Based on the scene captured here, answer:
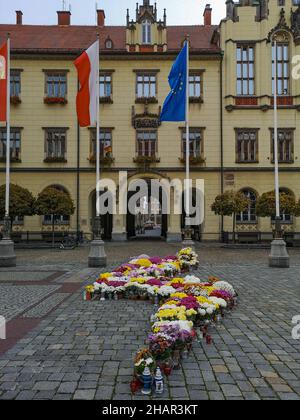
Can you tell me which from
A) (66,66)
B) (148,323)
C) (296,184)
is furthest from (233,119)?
(148,323)

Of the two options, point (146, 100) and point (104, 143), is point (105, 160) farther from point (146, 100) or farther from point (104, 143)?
point (146, 100)

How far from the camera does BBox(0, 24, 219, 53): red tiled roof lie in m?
31.0

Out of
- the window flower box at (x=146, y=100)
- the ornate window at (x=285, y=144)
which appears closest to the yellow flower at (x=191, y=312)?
the window flower box at (x=146, y=100)

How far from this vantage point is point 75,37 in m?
33.0

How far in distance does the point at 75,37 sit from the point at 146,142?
1209 cm

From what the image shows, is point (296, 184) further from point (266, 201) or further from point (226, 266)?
point (226, 266)

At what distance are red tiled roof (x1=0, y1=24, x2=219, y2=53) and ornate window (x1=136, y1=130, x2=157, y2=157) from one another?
7.15 meters

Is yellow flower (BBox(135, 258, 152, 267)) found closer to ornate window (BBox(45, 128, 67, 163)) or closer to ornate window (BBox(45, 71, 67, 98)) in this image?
ornate window (BBox(45, 128, 67, 163))

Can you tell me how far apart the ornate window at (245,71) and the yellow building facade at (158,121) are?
3.3 inches

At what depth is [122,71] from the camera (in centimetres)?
3066

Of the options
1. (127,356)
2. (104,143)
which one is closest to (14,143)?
(104,143)

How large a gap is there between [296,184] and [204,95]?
10622mm

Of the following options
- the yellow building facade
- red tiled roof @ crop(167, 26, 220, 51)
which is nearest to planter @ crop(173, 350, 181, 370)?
the yellow building facade
